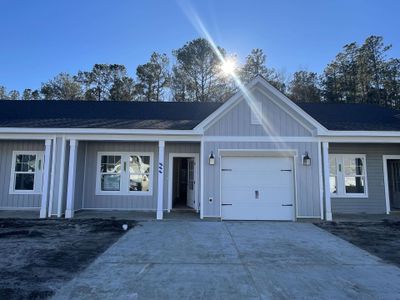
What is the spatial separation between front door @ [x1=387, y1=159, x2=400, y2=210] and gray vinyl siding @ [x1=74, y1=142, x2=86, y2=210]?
1214 centimetres

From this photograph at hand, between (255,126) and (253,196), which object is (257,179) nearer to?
(253,196)

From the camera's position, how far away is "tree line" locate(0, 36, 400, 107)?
29.2 metres

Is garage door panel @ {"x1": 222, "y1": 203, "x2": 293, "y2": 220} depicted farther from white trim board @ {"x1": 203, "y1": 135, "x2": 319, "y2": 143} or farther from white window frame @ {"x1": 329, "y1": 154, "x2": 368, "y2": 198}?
white window frame @ {"x1": 329, "y1": 154, "x2": 368, "y2": 198}

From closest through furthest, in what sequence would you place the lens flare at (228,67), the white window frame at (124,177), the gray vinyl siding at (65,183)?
the gray vinyl siding at (65,183) → the white window frame at (124,177) → the lens flare at (228,67)

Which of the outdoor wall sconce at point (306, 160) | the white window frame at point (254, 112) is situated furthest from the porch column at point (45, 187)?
the outdoor wall sconce at point (306, 160)

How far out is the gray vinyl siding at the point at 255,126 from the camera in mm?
10570

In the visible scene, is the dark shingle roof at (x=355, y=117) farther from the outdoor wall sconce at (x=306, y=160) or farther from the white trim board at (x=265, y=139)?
the outdoor wall sconce at (x=306, y=160)

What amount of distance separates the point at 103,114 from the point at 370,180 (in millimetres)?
11002

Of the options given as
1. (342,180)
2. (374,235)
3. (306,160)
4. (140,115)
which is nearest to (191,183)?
(140,115)

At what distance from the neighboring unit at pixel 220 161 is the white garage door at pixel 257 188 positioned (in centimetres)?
3

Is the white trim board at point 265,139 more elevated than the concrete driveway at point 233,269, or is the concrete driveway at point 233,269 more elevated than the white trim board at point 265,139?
the white trim board at point 265,139

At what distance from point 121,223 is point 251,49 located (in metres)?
26.6

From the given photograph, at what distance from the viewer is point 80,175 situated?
11.7 meters

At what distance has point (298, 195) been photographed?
33.8 ft
